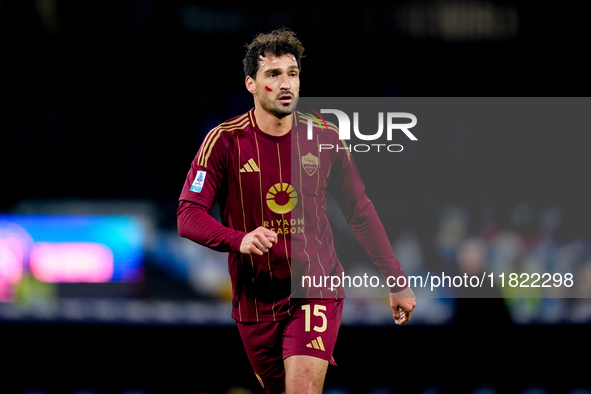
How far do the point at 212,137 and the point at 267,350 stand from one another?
1.22 meters

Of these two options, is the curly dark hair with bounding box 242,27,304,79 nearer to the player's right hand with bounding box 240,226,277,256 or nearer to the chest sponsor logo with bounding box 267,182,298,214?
the chest sponsor logo with bounding box 267,182,298,214

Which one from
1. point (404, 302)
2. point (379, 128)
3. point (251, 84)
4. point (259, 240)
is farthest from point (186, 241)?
point (259, 240)

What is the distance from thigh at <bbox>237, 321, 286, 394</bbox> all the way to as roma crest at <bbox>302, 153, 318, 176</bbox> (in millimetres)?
855

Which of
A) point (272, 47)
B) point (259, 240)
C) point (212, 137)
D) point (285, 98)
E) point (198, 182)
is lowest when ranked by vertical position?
point (259, 240)

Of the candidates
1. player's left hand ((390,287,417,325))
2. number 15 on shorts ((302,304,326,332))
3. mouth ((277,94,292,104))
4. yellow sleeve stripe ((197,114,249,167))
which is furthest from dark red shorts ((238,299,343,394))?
mouth ((277,94,292,104))

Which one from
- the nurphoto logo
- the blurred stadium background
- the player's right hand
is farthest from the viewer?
the blurred stadium background

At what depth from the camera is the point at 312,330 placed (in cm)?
355

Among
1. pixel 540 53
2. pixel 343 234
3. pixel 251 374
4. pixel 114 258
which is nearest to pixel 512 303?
pixel 343 234

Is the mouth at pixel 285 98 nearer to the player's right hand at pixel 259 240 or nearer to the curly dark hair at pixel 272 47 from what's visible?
the curly dark hair at pixel 272 47

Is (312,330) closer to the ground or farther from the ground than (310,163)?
closer to the ground

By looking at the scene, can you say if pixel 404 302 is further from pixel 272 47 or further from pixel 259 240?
pixel 272 47

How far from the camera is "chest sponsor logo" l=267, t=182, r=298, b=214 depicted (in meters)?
3.68

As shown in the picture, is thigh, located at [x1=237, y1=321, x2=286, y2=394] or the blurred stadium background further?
the blurred stadium background

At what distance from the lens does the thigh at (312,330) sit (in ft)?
11.5
